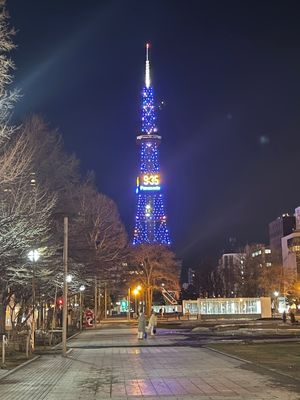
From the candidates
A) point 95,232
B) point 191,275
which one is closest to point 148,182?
point 191,275

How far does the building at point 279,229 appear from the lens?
17388 centimetres

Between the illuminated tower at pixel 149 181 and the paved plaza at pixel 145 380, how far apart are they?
12701cm

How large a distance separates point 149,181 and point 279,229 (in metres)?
43.9

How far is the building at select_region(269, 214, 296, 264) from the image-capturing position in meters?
174

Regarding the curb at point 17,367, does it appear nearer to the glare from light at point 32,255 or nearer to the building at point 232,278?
the glare from light at point 32,255

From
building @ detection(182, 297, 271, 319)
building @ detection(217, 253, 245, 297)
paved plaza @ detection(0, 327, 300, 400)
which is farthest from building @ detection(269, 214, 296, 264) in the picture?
paved plaza @ detection(0, 327, 300, 400)

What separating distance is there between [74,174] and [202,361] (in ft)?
64.0

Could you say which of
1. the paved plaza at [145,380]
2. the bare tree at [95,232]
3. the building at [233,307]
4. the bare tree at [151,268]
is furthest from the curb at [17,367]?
the bare tree at [151,268]

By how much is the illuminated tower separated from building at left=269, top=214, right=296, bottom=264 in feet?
123

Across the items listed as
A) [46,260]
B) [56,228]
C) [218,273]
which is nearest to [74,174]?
[56,228]

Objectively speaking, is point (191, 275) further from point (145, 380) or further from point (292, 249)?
point (145, 380)

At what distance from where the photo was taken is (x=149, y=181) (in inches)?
6732

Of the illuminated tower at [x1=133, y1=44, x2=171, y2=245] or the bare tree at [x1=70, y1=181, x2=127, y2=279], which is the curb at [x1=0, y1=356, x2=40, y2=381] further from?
the illuminated tower at [x1=133, y1=44, x2=171, y2=245]

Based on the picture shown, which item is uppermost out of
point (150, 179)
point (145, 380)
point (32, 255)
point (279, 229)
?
point (150, 179)
